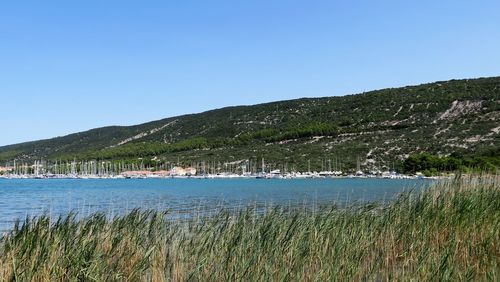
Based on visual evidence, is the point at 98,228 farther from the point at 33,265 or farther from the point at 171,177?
the point at 171,177

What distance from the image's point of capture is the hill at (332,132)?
317ft

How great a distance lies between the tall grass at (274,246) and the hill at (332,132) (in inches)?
2919

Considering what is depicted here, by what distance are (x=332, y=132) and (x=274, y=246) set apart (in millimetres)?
111275

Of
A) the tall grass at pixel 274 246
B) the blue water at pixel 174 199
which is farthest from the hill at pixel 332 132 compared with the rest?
the tall grass at pixel 274 246

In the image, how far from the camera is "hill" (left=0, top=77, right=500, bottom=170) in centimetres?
9669

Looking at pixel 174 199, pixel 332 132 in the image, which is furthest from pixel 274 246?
pixel 332 132

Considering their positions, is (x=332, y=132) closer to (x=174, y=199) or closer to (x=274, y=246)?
(x=174, y=199)

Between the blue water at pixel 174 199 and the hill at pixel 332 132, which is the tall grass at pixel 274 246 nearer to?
the blue water at pixel 174 199

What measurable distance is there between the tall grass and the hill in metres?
74.1

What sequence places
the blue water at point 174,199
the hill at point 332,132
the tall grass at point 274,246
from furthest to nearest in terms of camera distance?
the hill at point 332,132 < the blue water at point 174,199 < the tall grass at point 274,246

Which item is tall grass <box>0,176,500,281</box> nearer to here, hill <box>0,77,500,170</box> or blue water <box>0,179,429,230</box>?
blue water <box>0,179,429,230</box>

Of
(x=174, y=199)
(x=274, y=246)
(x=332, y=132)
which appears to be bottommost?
(x=174, y=199)

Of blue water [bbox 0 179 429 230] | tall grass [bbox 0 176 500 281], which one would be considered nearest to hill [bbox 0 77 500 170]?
blue water [bbox 0 179 429 230]

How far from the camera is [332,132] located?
4678 inches
